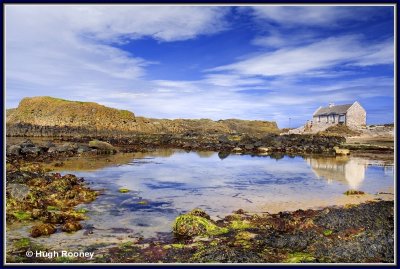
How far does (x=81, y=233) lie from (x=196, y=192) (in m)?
7.30

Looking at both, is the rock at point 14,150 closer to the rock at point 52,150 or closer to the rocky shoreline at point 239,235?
the rock at point 52,150

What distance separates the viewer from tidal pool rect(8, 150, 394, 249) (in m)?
11.0

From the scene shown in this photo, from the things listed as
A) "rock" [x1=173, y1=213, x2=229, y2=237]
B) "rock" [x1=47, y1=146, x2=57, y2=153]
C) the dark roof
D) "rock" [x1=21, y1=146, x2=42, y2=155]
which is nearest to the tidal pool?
"rock" [x1=173, y1=213, x2=229, y2=237]

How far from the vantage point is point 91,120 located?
302 ft

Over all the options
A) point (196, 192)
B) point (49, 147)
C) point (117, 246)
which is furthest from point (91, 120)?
point (117, 246)

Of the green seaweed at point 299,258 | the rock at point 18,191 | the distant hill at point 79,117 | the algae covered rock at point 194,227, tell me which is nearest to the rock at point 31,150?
the rock at point 18,191

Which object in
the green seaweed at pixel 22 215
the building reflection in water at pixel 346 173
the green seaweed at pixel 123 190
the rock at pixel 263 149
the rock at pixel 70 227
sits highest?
the rock at pixel 263 149

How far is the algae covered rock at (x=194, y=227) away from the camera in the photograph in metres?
10.6

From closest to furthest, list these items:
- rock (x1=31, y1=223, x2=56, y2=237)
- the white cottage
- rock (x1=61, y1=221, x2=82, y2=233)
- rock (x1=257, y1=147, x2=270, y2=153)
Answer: rock (x1=31, y1=223, x2=56, y2=237) → rock (x1=61, y1=221, x2=82, y2=233) → rock (x1=257, y1=147, x2=270, y2=153) → the white cottage

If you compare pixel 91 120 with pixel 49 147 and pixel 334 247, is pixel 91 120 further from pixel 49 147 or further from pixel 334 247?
pixel 334 247

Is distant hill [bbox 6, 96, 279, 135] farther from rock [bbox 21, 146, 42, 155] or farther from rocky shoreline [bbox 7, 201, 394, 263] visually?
rocky shoreline [bbox 7, 201, 394, 263]

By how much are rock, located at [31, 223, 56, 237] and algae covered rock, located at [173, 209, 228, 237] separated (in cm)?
361

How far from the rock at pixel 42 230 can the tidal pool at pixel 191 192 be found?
25 cm

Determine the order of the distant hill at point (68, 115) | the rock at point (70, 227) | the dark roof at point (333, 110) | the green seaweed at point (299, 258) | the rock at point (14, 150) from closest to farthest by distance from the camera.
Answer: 1. the green seaweed at point (299, 258)
2. the rock at point (70, 227)
3. the rock at point (14, 150)
4. the dark roof at point (333, 110)
5. the distant hill at point (68, 115)
